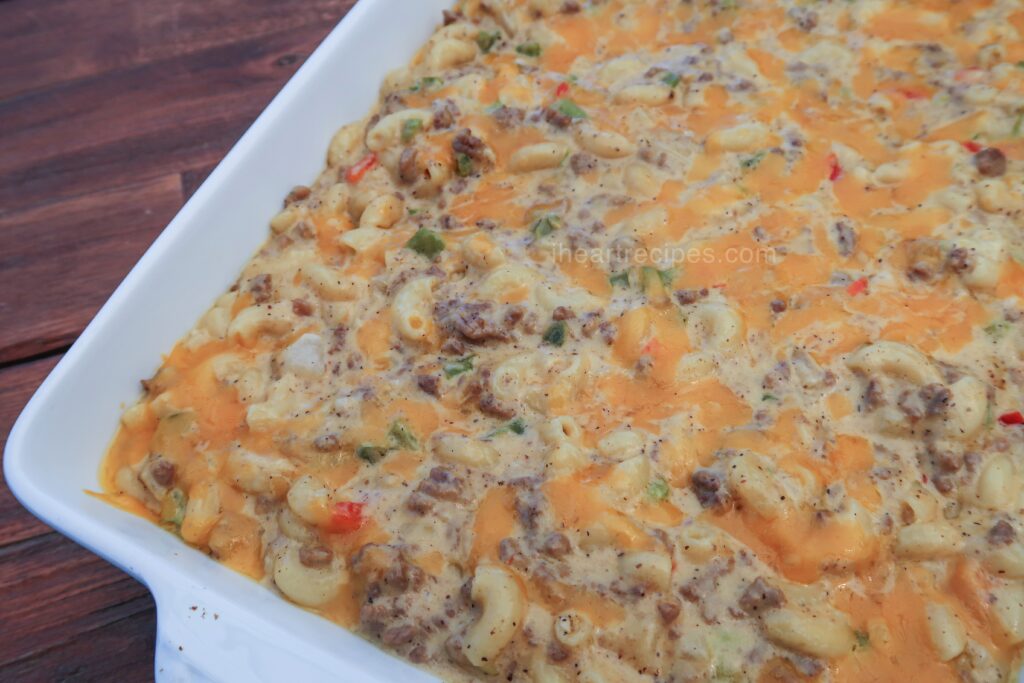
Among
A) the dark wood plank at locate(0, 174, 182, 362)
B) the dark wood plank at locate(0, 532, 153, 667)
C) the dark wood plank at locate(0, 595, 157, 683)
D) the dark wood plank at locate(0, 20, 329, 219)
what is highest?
the dark wood plank at locate(0, 20, 329, 219)

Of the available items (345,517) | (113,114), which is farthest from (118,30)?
(345,517)

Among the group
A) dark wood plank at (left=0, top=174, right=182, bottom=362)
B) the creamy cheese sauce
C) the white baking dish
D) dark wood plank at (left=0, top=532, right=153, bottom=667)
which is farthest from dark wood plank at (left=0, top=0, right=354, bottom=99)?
dark wood plank at (left=0, top=532, right=153, bottom=667)

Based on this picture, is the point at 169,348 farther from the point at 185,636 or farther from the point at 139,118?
the point at 139,118

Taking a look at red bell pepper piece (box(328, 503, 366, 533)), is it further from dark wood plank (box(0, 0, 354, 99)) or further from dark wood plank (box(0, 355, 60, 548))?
dark wood plank (box(0, 0, 354, 99))

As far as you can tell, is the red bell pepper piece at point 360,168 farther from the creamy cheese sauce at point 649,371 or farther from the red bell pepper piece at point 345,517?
the red bell pepper piece at point 345,517

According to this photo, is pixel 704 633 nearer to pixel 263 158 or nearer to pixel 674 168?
pixel 674 168
